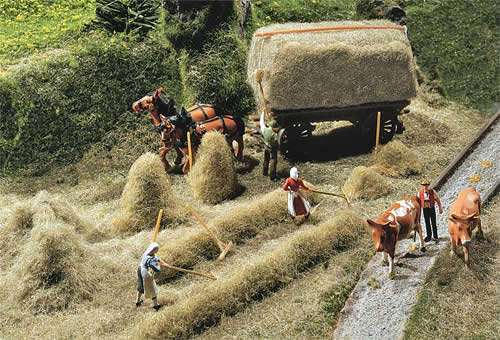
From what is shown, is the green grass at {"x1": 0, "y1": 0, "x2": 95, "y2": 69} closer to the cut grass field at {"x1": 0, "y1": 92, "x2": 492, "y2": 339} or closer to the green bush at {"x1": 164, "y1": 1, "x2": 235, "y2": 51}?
the green bush at {"x1": 164, "y1": 1, "x2": 235, "y2": 51}

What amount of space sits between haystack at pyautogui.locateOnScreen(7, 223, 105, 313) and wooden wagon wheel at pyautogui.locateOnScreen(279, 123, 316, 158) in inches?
241

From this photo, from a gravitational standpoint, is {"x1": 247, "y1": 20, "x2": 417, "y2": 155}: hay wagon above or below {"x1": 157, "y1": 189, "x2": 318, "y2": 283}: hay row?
above

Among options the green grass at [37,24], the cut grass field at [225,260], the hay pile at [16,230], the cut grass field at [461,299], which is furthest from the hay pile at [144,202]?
the green grass at [37,24]

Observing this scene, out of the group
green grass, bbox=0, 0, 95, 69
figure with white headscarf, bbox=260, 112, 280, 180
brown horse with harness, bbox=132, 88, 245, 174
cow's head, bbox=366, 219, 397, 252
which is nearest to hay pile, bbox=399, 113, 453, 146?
figure with white headscarf, bbox=260, 112, 280, 180

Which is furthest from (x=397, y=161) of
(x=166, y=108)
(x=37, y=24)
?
(x=37, y=24)

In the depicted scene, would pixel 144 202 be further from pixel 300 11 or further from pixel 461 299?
pixel 300 11

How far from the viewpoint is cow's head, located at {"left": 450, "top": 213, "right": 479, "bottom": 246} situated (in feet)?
28.3

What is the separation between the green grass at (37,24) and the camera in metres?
15.8

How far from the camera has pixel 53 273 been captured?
921 cm

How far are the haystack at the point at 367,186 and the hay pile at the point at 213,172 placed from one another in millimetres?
2552

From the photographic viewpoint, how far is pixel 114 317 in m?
8.57

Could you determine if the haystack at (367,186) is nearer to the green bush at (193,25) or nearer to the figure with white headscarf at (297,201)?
the figure with white headscarf at (297,201)

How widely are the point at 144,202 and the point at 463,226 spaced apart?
19.0 ft

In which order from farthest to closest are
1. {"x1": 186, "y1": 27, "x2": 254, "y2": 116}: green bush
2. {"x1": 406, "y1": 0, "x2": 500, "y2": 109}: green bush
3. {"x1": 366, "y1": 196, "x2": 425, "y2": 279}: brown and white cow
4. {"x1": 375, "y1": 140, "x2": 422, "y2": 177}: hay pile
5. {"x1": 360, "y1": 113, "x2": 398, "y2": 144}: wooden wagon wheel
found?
{"x1": 406, "y1": 0, "x2": 500, "y2": 109}: green bush → {"x1": 186, "y1": 27, "x2": 254, "y2": 116}: green bush → {"x1": 360, "y1": 113, "x2": 398, "y2": 144}: wooden wagon wheel → {"x1": 375, "y1": 140, "x2": 422, "y2": 177}: hay pile → {"x1": 366, "y1": 196, "x2": 425, "y2": 279}: brown and white cow
